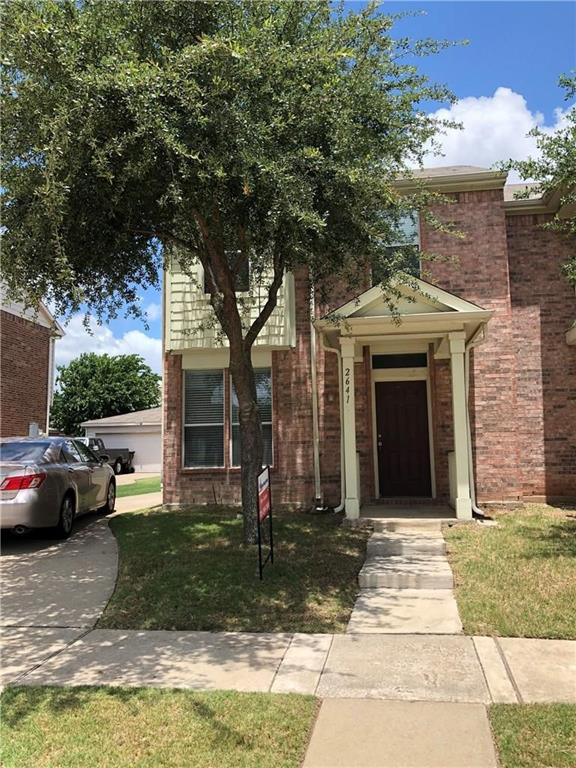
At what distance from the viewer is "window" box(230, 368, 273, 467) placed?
11.6 m

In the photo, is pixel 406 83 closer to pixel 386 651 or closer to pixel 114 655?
pixel 386 651

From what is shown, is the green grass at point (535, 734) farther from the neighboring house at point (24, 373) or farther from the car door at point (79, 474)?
the neighboring house at point (24, 373)

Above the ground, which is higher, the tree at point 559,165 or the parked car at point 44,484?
the tree at point 559,165

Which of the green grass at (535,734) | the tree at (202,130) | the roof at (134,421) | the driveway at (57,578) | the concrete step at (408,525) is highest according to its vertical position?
the tree at (202,130)

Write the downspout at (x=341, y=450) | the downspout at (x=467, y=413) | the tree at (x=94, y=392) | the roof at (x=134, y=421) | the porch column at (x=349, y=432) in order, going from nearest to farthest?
the porch column at (x=349, y=432) → the downspout at (x=467, y=413) → the downspout at (x=341, y=450) → the roof at (x=134, y=421) → the tree at (x=94, y=392)

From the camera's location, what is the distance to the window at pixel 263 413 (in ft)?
37.9

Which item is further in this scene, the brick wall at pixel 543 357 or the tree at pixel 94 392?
the tree at pixel 94 392

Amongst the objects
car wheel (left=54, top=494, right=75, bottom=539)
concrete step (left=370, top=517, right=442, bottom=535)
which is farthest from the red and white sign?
car wheel (left=54, top=494, right=75, bottom=539)

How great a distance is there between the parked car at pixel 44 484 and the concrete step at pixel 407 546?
14.5 ft

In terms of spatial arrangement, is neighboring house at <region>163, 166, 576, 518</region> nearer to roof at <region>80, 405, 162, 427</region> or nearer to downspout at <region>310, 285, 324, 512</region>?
downspout at <region>310, 285, 324, 512</region>

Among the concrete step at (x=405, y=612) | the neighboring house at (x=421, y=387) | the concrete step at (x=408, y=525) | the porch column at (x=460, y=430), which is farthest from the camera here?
the neighboring house at (x=421, y=387)

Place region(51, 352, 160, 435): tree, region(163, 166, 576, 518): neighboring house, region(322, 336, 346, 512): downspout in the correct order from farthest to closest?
region(51, 352, 160, 435): tree
region(163, 166, 576, 518): neighboring house
region(322, 336, 346, 512): downspout

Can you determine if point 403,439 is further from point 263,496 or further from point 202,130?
point 202,130

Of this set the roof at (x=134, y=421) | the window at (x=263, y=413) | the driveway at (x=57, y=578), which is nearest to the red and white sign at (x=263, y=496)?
the driveway at (x=57, y=578)
